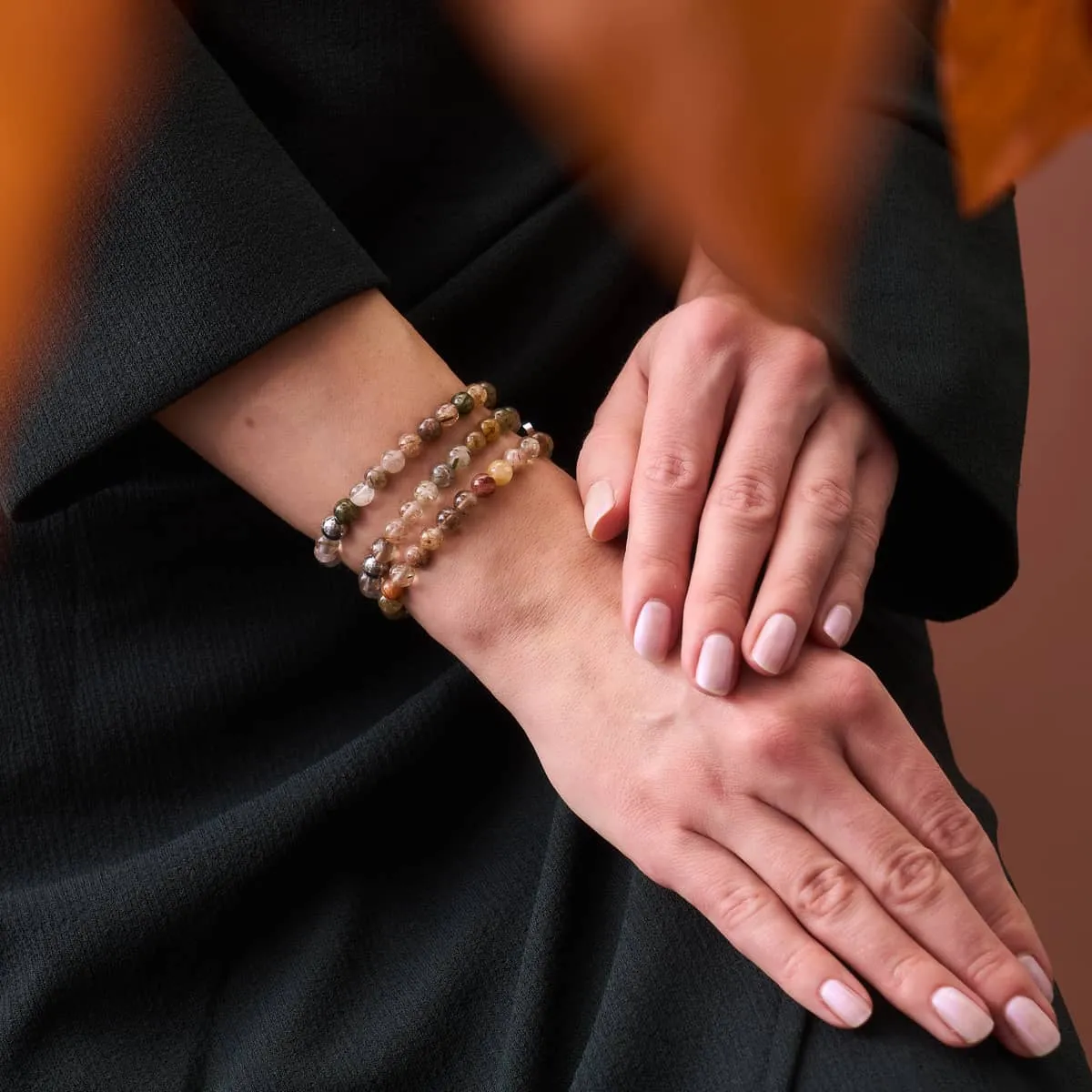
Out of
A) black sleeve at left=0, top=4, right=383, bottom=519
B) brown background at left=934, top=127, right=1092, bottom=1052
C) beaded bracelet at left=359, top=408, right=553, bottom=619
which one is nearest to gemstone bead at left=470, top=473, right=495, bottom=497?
beaded bracelet at left=359, top=408, right=553, bottom=619

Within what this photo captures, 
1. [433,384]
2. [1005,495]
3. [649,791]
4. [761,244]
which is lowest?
[1005,495]

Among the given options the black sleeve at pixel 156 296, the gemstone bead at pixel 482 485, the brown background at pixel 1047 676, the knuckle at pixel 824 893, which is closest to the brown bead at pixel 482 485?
the gemstone bead at pixel 482 485

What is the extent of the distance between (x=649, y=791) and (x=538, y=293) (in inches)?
12.1

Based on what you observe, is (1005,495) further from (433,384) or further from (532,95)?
(532,95)

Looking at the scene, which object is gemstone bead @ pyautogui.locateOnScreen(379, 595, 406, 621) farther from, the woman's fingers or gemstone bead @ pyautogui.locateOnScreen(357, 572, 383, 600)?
the woman's fingers

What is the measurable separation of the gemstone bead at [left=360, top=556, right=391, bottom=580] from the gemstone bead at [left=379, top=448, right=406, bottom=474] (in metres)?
0.04

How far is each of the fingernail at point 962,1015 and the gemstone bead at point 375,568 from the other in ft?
0.97

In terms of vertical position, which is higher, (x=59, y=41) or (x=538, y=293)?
(x=59, y=41)

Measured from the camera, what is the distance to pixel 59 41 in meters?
0.08

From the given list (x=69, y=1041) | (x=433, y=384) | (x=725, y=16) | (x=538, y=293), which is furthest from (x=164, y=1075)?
(x=725, y=16)

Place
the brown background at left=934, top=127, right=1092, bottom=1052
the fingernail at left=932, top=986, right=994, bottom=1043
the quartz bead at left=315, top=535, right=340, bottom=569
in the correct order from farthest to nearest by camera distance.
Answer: the brown background at left=934, top=127, right=1092, bottom=1052
the quartz bead at left=315, top=535, right=340, bottom=569
the fingernail at left=932, top=986, right=994, bottom=1043

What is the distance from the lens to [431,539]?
537 mm

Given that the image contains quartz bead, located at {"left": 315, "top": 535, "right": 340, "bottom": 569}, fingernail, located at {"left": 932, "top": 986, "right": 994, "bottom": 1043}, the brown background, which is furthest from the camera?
→ the brown background

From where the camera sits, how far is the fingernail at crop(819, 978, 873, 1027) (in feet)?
1.50
